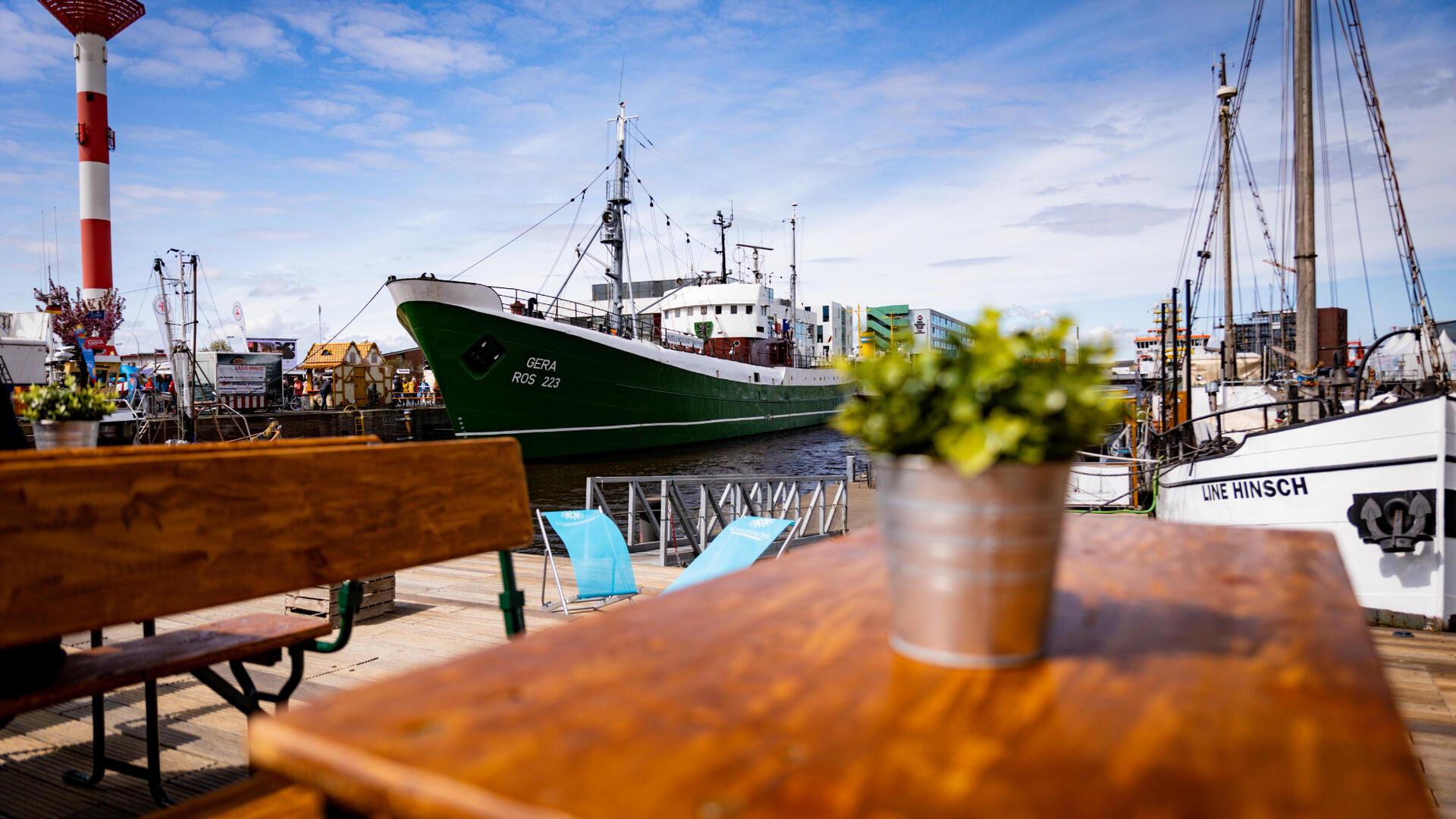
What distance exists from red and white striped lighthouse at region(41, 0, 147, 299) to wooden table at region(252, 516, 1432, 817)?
111 feet

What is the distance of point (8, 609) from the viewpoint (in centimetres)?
124

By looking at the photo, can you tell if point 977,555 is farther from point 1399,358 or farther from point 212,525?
point 1399,358

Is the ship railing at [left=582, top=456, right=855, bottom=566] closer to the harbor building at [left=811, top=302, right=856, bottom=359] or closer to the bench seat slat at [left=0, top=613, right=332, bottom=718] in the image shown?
the bench seat slat at [left=0, top=613, right=332, bottom=718]

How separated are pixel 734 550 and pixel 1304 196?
787 cm

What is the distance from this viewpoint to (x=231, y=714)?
10.4 ft

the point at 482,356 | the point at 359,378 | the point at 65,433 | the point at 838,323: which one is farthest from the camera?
the point at 838,323

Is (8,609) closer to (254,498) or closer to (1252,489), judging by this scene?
(254,498)

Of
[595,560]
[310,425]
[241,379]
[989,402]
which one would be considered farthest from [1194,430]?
[241,379]

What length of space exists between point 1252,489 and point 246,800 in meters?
7.22

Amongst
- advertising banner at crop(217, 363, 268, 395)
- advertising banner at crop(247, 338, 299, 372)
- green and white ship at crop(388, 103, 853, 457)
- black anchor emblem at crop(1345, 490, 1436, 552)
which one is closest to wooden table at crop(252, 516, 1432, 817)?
black anchor emblem at crop(1345, 490, 1436, 552)

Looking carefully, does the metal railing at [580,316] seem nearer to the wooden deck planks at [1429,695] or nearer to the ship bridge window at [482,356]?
the ship bridge window at [482,356]

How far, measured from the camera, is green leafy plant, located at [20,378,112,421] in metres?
4.52

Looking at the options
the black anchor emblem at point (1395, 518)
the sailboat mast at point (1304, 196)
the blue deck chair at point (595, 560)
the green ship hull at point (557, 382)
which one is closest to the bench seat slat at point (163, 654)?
the blue deck chair at point (595, 560)

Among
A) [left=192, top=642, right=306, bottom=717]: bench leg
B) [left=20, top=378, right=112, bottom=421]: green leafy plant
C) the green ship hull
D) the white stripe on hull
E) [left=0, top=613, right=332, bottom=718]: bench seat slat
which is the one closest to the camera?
[left=0, top=613, right=332, bottom=718]: bench seat slat
